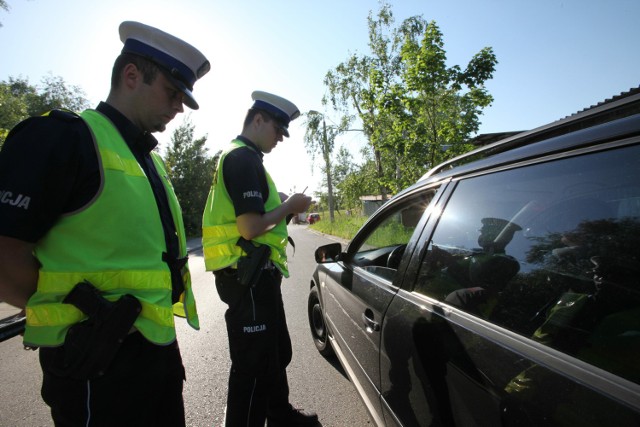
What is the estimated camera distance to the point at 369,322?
184 cm

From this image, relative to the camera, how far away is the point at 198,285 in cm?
750

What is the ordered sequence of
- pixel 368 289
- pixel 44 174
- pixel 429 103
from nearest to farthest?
pixel 44 174, pixel 368 289, pixel 429 103

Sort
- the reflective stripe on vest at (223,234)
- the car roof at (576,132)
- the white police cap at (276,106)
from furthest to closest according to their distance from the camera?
the white police cap at (276,106) → the reflective stripe on vest at (223,234) → the car roof at (576,132)

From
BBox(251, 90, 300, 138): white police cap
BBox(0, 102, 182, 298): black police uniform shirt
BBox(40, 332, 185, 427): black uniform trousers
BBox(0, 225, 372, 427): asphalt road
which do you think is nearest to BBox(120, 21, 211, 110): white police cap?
BBox(0, 102, 182, 298): black police uniform shirt

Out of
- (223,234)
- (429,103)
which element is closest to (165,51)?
(223,234)

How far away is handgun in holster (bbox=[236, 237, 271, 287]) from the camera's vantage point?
183cm

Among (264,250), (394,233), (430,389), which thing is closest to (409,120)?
(394,233)

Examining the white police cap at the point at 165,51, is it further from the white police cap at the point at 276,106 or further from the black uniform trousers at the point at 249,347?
the black uniform trousers at the point at 249,347

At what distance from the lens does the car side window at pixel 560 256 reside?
86 centimetres

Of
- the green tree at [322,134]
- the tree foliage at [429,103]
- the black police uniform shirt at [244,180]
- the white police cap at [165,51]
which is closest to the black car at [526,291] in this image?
the black police uniform shirt at [244,180]

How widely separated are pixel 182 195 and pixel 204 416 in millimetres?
24831

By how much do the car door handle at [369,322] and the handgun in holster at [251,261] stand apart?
0.66 m

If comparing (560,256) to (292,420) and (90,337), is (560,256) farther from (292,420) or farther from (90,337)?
(292,420)

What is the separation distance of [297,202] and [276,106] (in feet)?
2.23
